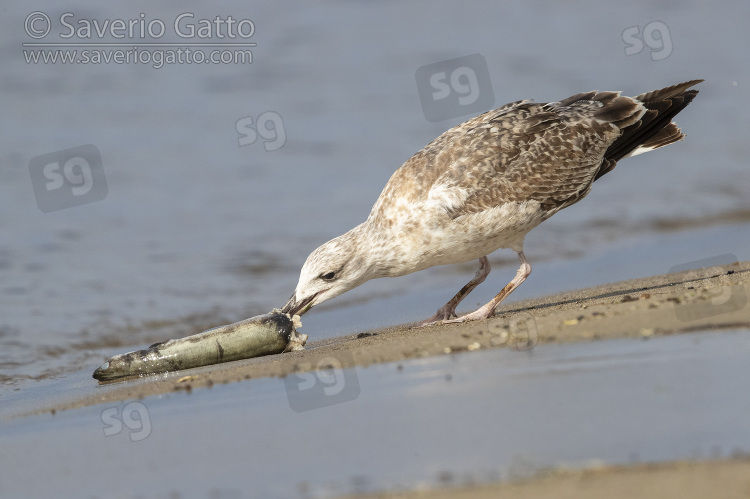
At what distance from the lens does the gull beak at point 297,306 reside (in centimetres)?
726

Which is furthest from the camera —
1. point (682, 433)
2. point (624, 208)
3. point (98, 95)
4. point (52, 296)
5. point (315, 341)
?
point (98, 95)

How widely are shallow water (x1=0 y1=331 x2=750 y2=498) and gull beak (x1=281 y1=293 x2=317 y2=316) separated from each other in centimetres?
129

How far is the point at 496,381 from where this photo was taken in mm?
5250

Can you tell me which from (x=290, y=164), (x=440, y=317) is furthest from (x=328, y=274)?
(x=290, y=164)

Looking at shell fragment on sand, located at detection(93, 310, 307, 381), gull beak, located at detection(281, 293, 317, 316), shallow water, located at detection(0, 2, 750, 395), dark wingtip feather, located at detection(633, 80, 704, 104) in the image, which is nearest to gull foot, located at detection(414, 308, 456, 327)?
shallow water, located at detection(0, 2, 750, 395)

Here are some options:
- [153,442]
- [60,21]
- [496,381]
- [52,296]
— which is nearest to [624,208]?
[52,296]

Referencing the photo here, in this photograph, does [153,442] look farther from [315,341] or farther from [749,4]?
[749,4]

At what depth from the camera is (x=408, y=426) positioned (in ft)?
15.3

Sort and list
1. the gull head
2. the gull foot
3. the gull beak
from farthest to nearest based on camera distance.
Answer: the gull foot < the gull head < the gull beak

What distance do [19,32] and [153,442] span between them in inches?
549

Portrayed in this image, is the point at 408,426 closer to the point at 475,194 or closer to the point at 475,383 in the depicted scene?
the point at 475,383

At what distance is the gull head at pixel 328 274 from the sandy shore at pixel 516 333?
0.35 m

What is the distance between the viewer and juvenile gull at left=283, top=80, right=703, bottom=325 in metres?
7.40

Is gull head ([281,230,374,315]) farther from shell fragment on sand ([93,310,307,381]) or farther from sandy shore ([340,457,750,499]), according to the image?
sandy shore ([340,457,750,499])
